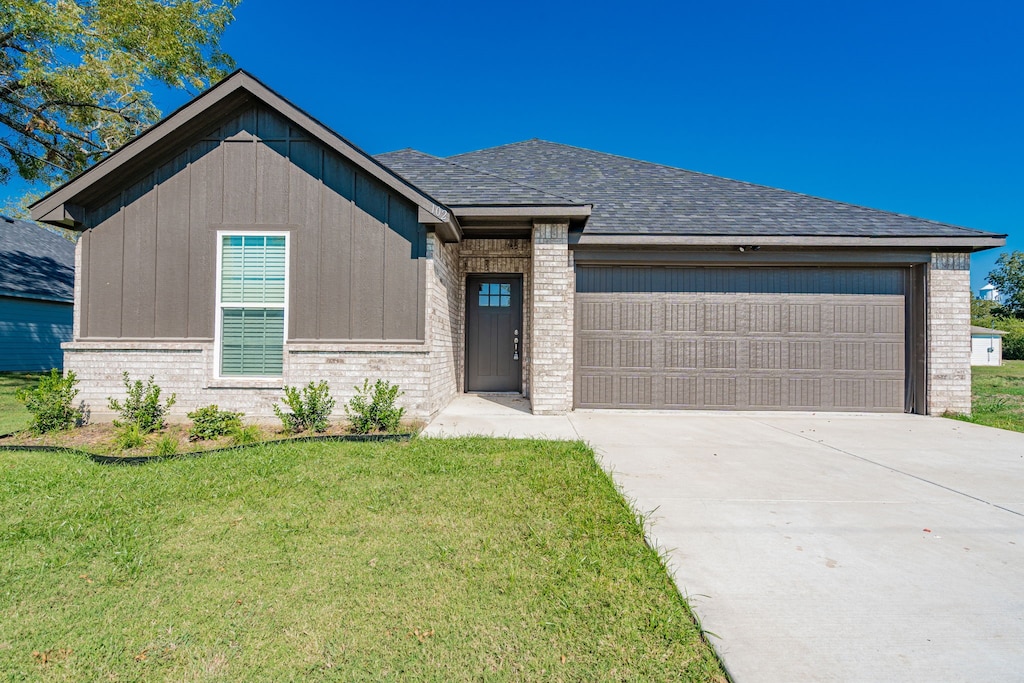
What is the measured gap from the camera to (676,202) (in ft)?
27.7

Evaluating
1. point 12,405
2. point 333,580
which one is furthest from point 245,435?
point 12,405

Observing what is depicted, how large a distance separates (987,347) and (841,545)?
3726 centimetres

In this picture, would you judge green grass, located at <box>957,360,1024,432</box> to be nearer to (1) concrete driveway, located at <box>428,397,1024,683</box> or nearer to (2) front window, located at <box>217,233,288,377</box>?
(1) concrete driveway, located at <box>428,397,1024,683</box>

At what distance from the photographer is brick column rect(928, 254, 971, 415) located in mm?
7195

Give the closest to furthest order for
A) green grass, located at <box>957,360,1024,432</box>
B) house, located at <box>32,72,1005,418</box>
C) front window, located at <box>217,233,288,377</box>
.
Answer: house, located at <box>32,72,1005,418</box> → front window, located at <box>217,233,288,377</box> → green grass, located at <box>957,360,1024,432</box>

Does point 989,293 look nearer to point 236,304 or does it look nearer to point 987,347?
point 987,347

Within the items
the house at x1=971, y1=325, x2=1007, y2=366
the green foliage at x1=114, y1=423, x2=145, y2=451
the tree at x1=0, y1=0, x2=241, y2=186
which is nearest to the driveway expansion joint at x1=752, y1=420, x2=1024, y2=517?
the green foliage at x1=114, y1=423, x2=145, y2=451

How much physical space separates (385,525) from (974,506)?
4328 millimetres

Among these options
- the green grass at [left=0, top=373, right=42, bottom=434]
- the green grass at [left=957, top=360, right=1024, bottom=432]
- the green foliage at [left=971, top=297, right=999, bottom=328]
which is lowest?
the green grass at [left=0, top=373, right=42, bottom=434]

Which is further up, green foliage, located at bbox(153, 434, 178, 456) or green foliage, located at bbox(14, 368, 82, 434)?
green foliage, located at bbox(14, 368, 82, 434)

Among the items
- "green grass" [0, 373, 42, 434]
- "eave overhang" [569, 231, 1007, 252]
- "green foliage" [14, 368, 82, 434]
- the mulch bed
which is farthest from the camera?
"eave overhang" [569, 231, 1007, 252]

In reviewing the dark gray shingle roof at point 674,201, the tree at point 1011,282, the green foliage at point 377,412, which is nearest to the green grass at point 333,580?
the green foliage at point 377,412

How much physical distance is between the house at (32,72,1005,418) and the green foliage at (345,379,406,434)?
16.9 inches

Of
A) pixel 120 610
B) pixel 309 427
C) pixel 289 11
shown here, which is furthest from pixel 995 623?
pixel 289 11
